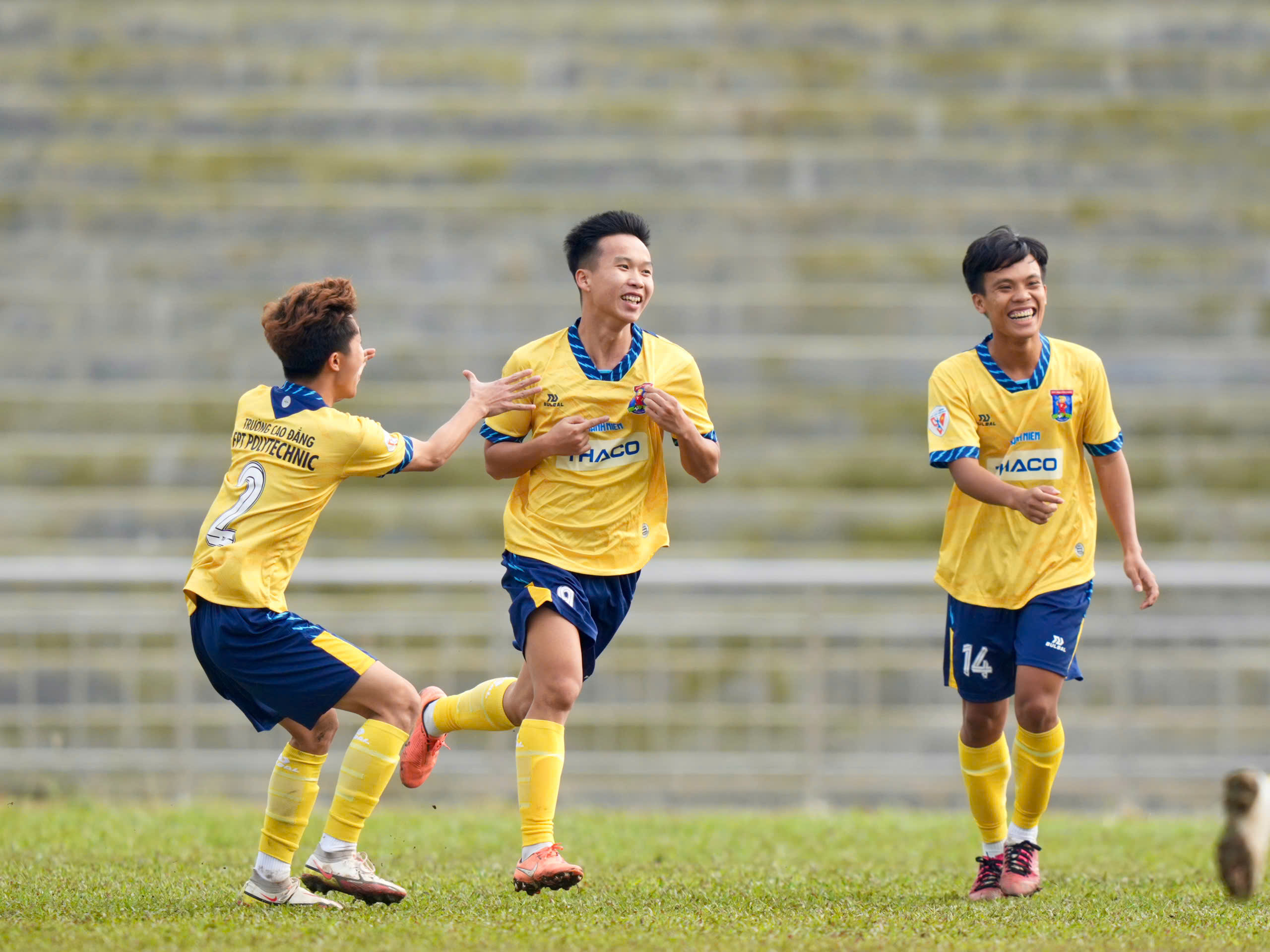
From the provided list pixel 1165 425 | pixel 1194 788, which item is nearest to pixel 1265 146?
pixel 1165 425

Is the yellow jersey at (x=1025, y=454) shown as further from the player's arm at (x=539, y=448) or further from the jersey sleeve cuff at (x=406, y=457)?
the jersey sleeve cuff at (x=406, y=457)

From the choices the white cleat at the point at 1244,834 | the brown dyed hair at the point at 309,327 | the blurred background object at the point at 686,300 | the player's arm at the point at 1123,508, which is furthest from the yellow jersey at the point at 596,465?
the blurred background object at the point at 686,300

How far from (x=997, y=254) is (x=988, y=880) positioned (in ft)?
6.79

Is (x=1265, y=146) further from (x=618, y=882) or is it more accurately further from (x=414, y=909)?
(x=414, y=909)

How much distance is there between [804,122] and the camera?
14461 millimetres

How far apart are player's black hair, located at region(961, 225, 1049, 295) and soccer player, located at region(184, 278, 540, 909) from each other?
68.7 inches

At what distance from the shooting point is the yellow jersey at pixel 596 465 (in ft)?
17.7

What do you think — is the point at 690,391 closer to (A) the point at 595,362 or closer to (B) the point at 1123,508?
(A) the point at 595,362

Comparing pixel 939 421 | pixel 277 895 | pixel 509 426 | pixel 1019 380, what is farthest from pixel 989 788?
pixel 277 895

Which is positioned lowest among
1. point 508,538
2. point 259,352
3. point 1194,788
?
point 1194,788

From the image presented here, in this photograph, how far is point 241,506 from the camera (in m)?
4.90

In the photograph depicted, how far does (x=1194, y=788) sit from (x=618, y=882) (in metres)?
5.09

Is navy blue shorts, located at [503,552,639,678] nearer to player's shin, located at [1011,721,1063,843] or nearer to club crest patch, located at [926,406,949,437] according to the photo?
club crest patch, located at [926,406,949,437]

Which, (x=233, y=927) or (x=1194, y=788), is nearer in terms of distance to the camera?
(x=233, y=927)
